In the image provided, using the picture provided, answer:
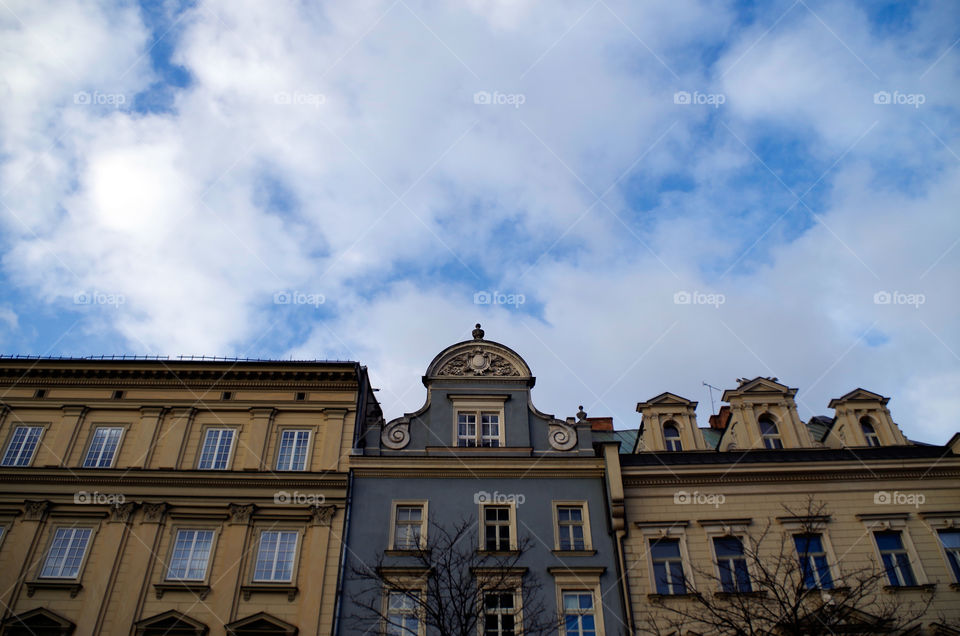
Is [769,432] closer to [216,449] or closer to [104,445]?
[216,449]

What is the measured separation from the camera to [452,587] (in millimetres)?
24125

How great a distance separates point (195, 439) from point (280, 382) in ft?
12.7

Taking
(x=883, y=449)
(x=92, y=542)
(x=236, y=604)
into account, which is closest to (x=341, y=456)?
(x=236, y=604)

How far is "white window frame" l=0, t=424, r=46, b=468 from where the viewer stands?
92.6 feet

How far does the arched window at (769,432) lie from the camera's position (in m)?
29.2

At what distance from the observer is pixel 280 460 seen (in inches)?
1123

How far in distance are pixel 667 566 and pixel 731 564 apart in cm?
219

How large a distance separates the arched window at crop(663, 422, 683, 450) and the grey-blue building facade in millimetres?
3077

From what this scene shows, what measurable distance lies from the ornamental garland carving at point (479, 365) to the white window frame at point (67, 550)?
46.4 feet

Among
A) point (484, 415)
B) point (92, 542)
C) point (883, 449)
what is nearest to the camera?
point (92, 542)

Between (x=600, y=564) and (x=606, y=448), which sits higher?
(x=606, y=448)

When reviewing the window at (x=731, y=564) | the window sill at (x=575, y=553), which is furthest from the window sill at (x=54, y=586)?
the window at (x=731, y=564)

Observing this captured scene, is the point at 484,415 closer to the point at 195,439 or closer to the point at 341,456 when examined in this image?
the point at 341,456

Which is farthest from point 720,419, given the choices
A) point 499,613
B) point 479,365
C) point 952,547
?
point 499,613
